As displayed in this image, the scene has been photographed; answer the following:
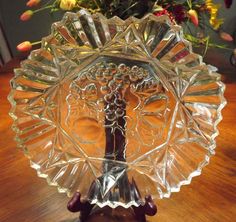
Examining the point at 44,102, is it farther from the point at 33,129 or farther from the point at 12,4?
the point at 12,4

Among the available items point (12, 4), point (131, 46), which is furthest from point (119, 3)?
point (12, 4)

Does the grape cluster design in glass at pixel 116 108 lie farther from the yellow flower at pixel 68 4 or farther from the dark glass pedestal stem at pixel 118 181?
the yellow flower at pixel 68 4

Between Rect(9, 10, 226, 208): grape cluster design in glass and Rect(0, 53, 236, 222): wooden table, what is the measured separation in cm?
7

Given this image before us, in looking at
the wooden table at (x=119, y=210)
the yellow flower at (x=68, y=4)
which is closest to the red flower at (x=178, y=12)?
the yellow flower at (x=68, y=4)

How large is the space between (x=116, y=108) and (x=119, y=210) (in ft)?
0.57

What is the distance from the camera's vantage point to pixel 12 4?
2096 mm

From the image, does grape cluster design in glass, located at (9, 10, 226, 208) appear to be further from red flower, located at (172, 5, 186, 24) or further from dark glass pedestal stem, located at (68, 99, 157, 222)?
red flower, located at (172, 5, 186, 24)

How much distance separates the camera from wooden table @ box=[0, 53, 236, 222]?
630 mm

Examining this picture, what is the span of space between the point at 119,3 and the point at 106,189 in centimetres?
30

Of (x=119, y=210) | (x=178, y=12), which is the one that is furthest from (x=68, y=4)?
(x=119, y=210)

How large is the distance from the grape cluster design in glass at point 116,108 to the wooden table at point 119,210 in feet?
0.22

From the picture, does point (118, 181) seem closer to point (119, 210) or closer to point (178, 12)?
point (119, 210)

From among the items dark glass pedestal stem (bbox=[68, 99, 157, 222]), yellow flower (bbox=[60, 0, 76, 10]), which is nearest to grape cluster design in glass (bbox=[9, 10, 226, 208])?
dark glass pedestal stem (bbox=[68, 99, 157, 222])

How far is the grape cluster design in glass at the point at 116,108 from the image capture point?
514 millimetres
